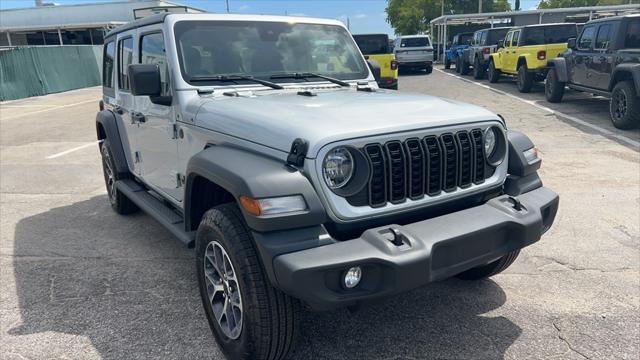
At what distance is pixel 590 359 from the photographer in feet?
9.28

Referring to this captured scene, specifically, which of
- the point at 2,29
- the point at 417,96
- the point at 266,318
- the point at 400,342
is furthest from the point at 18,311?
the point at 2,29

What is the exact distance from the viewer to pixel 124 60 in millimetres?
4797

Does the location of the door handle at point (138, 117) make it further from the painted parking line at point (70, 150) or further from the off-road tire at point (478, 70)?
the off-road tire at point (478, 70)

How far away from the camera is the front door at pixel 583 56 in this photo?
34.3ft

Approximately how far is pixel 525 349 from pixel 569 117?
30.6ft

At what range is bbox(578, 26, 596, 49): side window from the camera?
10422mm

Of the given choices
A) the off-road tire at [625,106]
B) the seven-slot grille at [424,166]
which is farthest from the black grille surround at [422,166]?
the off-road tire at [625,106]

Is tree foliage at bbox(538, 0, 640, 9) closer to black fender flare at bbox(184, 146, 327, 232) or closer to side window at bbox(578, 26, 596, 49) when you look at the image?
side window at bbox(578, 26, 596, 49)

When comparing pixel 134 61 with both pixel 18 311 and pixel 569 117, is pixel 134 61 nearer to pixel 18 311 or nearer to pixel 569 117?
pixel 18 311

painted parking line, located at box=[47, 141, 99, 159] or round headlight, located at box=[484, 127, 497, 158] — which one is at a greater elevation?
round headlight, located at box=[484, 127, 497, 158]

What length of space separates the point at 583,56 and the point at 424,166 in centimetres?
982

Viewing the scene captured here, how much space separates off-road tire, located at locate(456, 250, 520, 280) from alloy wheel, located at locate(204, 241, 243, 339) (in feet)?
5.88

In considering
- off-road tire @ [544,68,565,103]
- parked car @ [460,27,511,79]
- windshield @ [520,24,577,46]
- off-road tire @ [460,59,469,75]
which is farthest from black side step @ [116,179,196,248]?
off-road tire @ [460,59,469,75]

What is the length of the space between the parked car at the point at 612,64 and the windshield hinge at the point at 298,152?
825 cm
